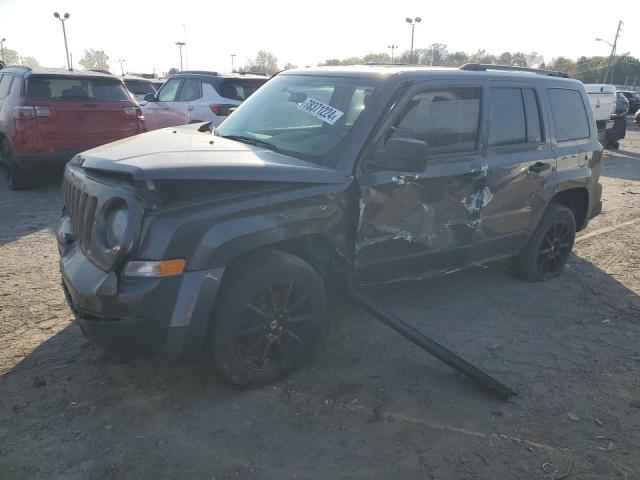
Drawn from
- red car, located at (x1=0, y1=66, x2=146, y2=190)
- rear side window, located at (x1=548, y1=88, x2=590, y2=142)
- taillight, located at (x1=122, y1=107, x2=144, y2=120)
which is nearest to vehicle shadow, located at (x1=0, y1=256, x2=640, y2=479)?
rear side window, located at (x1=548, y1=88, x2=590, y2=142)

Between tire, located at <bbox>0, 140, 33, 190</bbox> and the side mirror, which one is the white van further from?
tire, located at <bbox>0, 140, 33, 190</bbox>

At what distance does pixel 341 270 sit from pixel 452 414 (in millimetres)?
1082

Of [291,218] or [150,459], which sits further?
[291,218]

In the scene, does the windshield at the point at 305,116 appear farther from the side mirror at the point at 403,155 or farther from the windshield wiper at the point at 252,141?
the side mirror at the point at 403,155

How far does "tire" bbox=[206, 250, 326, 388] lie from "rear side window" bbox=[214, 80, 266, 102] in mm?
6775

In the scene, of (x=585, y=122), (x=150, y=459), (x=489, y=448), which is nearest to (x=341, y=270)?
(x=489, y=448)

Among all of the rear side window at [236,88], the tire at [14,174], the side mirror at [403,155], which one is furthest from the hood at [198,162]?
the rear side window at [236,88]

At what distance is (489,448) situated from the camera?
2.76 metres

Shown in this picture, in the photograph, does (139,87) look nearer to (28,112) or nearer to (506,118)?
(28,112)

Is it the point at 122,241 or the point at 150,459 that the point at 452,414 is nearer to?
the point at 150,459

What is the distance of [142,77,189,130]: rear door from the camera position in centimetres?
975

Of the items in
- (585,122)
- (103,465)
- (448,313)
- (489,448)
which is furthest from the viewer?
(585,122)

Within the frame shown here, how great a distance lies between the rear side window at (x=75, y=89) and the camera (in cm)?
752

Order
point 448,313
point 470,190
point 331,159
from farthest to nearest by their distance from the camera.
A: 1. point 448,313
2. point 470,190
3. point 331,159
